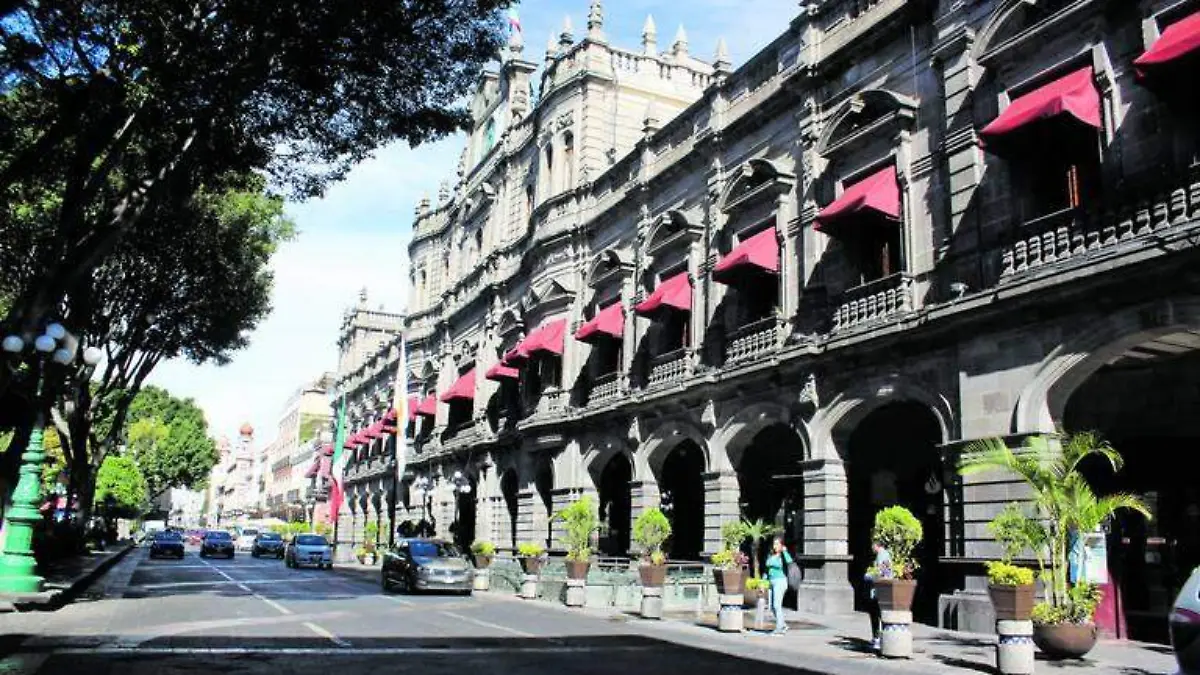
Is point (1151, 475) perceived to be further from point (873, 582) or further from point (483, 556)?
point (483, 556)

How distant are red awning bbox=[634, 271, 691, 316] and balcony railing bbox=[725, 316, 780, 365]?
2.09 metres

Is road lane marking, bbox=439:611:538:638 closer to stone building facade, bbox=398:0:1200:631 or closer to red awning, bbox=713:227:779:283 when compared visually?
stone building facade, bbox=398:0:1200:631

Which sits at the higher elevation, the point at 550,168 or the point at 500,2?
the point at 550,168

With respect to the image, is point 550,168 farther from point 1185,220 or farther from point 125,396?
point 1185,220

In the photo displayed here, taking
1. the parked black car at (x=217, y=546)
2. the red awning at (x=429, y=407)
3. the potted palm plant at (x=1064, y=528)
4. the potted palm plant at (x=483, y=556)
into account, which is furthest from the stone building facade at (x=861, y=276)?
the parked black car at (x=217, y=546)

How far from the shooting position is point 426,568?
24.6m

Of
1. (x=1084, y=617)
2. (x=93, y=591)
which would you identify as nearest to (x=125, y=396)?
(x=93, y=591)

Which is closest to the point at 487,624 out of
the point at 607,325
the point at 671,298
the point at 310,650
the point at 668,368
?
the point at 310,650

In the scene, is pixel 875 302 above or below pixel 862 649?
above

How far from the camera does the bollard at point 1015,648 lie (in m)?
11.2

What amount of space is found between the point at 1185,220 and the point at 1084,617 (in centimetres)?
553

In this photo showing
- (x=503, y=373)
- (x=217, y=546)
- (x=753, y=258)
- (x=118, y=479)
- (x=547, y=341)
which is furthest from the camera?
(x=118, y=479)

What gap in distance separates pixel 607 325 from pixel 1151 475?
1573cm

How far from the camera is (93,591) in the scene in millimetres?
22031
